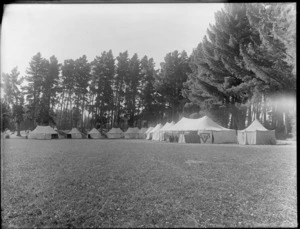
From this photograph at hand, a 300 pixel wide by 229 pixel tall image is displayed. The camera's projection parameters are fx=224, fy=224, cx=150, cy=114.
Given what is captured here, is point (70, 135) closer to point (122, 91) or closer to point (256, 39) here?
point (122, 91)

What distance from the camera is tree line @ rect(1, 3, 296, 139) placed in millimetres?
19750

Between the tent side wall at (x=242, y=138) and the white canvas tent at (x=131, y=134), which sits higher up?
the tent side wall at (x=242, y=138)

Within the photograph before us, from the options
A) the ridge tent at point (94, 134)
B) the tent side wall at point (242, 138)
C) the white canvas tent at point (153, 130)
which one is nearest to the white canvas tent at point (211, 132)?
the tent side wall at point (242, 138)

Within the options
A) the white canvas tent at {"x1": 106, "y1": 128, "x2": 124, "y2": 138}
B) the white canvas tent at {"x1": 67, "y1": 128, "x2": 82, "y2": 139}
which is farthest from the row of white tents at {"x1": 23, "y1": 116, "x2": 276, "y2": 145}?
the white canvas tent at {"x1": 67, "y1": 128, "x2": 82, "y2": 139}

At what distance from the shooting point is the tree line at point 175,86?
19.8 m

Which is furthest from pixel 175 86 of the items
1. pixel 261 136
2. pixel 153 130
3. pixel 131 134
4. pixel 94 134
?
pixel 261 136

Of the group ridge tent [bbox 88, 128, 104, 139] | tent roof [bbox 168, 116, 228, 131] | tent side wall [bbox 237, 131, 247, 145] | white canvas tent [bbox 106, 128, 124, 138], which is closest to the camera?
tent side wall [bbox 237, 131, 247, 145]

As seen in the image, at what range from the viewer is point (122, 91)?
140ft

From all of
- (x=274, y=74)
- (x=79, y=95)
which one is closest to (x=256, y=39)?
(x=274, y=74)

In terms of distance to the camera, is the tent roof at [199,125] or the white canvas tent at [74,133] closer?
the tent roof at [199,125]

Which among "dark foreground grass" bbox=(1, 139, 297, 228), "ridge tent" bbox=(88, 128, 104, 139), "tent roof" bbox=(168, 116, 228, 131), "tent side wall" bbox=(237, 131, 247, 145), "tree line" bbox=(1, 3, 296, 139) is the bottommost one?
"ridge tent" bbox=(88, 128, 104, 139)

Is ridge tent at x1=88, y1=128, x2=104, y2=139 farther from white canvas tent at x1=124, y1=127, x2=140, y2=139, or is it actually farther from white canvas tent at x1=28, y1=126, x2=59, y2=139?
white canvas tent at x1=28, y1=126, x2=59, y2=139

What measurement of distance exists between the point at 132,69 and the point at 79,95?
10.5m

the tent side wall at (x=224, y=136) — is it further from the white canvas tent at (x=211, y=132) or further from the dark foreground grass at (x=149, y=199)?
the dark foreground grass at (x=149, y=199)
